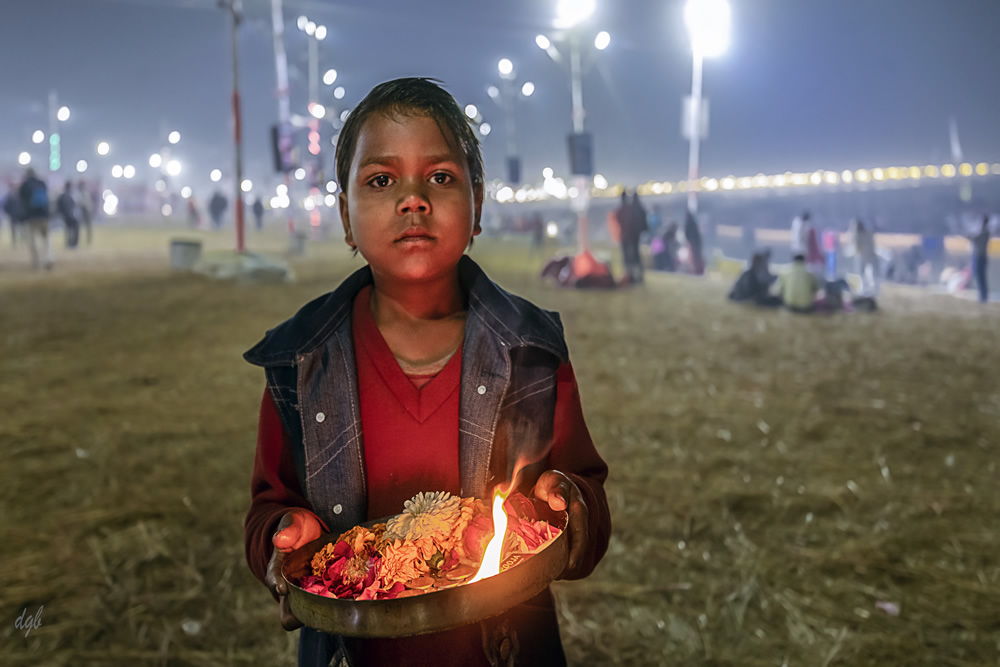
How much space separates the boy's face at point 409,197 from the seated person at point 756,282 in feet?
40.4

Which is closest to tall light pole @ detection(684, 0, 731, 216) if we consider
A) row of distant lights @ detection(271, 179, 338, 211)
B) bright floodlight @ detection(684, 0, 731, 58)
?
bright floodlight @ detection(684, 0, 731, 58)

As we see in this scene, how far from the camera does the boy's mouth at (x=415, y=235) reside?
131cm

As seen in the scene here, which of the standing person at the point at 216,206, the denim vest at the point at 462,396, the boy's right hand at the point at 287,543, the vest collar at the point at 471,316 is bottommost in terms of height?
the boy's right hand at the point at 287,543

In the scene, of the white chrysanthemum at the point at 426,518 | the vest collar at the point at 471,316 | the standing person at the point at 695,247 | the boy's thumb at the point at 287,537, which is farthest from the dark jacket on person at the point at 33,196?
the white chrysanthemum at the point at 426,518

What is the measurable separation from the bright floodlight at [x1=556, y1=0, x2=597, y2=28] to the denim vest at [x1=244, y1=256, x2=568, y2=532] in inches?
794

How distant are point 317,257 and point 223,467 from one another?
18645 millimetres

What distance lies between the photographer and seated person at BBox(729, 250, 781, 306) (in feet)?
42.2

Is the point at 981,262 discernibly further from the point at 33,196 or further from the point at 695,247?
the point at 33,196

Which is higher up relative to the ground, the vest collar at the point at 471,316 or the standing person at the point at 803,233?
the standing person at the point at 803,233

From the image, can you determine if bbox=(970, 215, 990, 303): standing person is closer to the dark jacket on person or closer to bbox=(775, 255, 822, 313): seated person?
bbox=(775, 255, 822, 313): seated person

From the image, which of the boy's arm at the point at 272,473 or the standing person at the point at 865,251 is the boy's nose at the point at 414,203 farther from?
the standing person at the point at 865,251

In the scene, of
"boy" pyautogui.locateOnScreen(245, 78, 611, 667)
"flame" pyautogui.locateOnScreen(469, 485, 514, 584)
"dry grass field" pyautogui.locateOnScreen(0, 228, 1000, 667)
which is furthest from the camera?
"dry grass field" pyautogui.locateOnScreen(0, 228, 1000, 667)

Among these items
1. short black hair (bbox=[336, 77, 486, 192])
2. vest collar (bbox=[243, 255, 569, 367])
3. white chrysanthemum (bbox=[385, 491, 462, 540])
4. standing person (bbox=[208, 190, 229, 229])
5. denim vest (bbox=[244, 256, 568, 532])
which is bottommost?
white chrysanthemum (bbox=[385, 491, 462, 540])

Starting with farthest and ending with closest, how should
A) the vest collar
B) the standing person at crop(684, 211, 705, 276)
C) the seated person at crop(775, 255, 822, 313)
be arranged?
the standing person at crop(684, 211, 705, 276) < the seated person at crop(775, 255, 822, 313) < the vest collar
